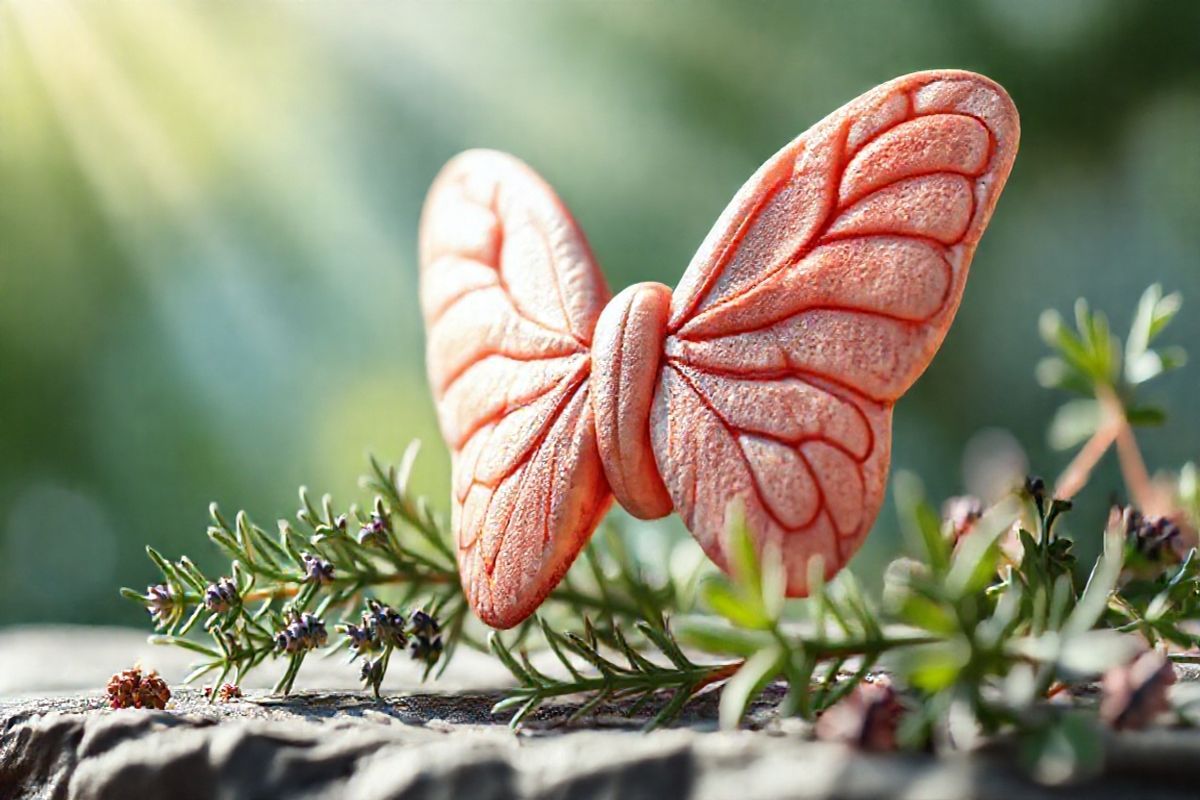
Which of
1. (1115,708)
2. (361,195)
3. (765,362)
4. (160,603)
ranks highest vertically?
(361,195)

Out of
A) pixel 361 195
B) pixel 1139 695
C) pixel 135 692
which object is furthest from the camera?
pixel 361 195

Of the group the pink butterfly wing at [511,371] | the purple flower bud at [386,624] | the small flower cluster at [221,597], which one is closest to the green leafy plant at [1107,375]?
the pink butterfly wing at [511,371]

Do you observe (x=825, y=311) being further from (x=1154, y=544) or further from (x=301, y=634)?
(x=301, y=634)

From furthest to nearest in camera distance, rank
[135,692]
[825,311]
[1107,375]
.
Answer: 1. [1107,375]
2. [135,692]
3. [825,311]

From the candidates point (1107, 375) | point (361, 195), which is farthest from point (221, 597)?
point (361, 195)

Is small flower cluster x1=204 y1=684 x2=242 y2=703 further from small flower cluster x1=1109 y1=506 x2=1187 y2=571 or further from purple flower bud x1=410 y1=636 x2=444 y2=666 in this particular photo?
small flower cluster x1=1109 y1=506 x2=1187 y2=571

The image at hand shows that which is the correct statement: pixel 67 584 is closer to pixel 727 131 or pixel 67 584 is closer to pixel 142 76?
pixel 142 76
